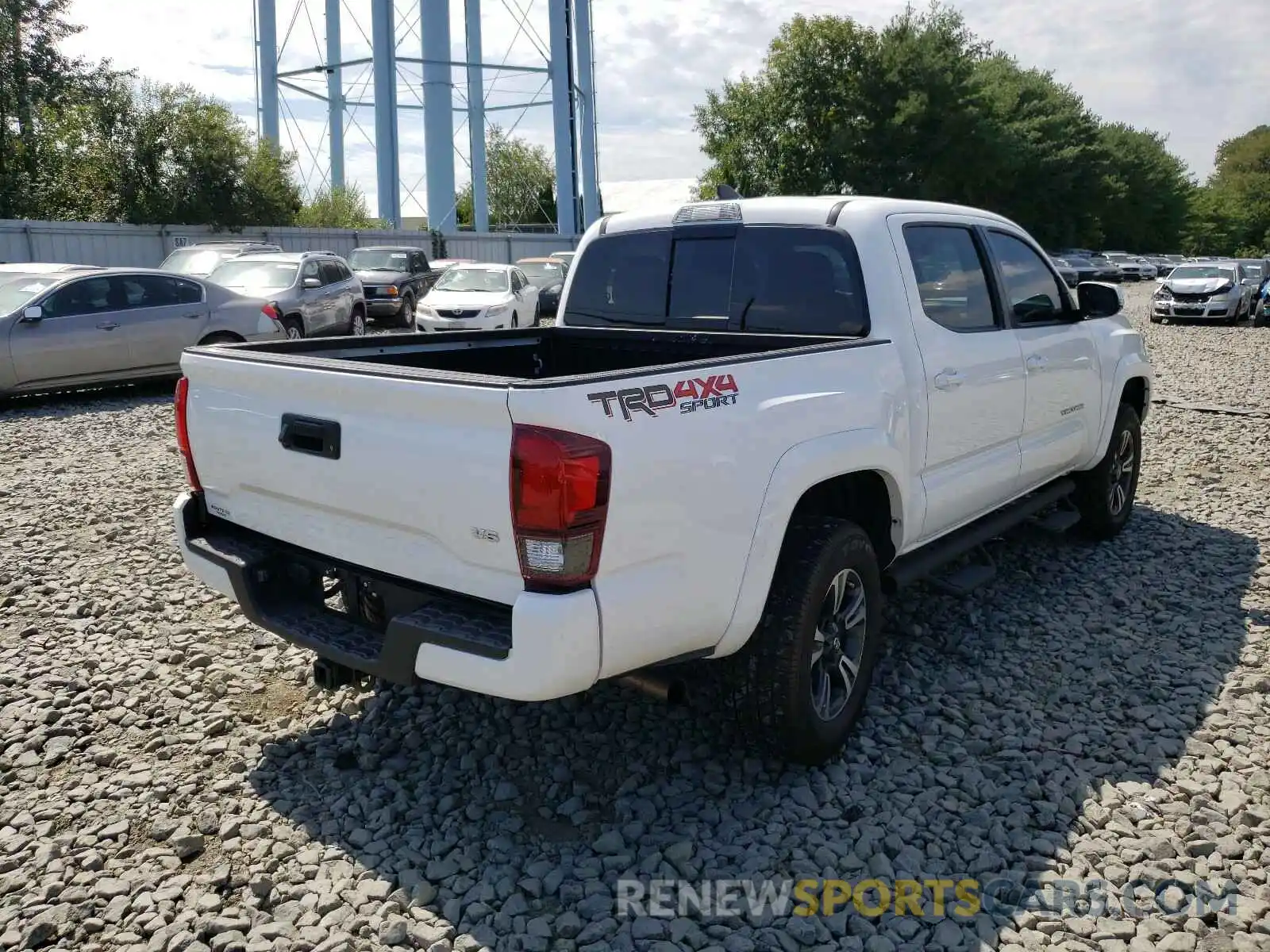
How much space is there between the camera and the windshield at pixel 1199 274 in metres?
24.4

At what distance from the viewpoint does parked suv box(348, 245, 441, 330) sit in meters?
21.4

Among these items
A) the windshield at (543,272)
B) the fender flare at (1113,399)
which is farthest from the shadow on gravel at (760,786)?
the windshield at (543,272)

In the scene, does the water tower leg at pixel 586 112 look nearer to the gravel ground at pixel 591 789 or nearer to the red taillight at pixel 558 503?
the gravel ground at pixel 591 789

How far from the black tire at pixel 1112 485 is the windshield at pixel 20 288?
34.4 ft

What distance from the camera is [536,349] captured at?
→ 16.4ft

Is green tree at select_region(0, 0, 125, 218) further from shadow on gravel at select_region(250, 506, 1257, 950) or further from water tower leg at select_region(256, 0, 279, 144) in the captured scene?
shadow on gravel at select_region(250, 506, 1257, 950)

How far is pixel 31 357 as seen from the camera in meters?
10.7

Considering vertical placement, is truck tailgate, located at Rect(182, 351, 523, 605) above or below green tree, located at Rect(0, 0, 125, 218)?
below

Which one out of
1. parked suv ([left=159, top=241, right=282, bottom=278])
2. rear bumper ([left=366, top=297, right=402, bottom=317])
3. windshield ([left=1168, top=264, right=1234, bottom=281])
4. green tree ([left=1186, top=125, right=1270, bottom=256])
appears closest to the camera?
parked suv ([left=159, top=241, right=282, bottom=278])

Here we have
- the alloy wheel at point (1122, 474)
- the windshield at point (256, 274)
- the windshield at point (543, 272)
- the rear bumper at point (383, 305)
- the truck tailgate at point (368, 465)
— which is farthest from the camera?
the windshield at point (543, 272)

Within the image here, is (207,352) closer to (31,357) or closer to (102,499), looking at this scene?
(102,499)

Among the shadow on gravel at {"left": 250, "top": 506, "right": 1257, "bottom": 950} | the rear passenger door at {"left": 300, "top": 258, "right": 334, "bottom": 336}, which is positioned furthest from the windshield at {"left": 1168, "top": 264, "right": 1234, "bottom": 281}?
the shadow on gravel at {"left": 250, "top": 506, "right": 1257, "bottom": 950}

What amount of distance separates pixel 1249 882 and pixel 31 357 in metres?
11.4

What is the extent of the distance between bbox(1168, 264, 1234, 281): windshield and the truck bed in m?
23.9
